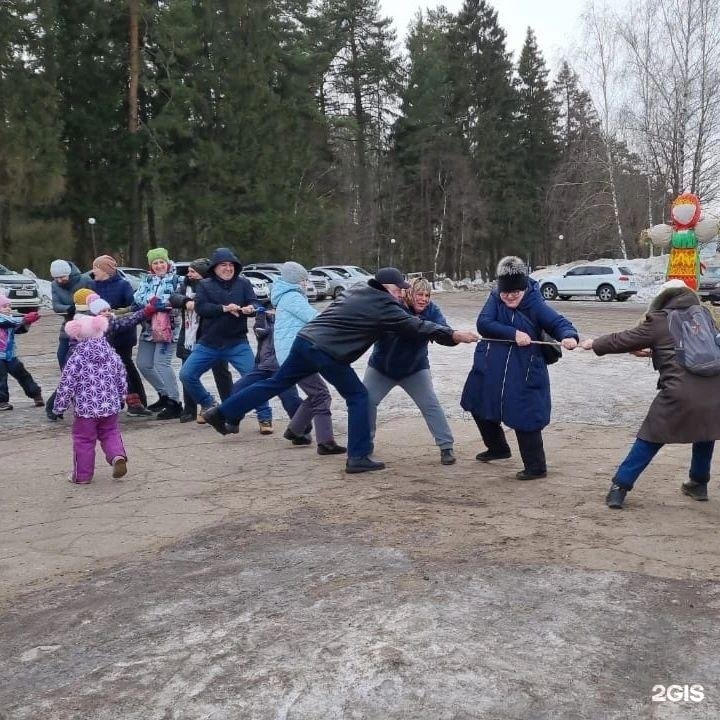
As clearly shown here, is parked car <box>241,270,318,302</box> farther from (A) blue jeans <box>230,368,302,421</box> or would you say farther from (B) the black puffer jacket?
(B) the black puffer jacket

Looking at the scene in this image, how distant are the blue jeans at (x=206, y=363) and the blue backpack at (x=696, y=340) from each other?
3928mm

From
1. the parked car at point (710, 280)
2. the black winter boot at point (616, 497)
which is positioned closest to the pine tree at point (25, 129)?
the parked car at point (710, 280)

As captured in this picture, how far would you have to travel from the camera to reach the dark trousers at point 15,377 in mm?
9562

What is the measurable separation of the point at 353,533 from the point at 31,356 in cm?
1207

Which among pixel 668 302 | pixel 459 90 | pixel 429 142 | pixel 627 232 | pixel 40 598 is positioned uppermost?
pixel 459 90

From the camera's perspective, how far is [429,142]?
165 ft

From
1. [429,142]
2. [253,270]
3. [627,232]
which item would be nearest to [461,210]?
[429,142]

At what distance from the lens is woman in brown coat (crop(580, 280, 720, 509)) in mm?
5020

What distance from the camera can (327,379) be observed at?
20.6 ft

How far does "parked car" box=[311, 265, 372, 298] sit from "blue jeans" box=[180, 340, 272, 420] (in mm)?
25312

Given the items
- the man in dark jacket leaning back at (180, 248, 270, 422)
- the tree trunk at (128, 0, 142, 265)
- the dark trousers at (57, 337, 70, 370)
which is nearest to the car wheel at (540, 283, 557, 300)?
the tree trunk at (128, 0, 142, 265)

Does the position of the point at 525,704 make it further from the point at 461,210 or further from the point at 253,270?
the point at 461,210

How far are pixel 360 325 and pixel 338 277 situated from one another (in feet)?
94.5

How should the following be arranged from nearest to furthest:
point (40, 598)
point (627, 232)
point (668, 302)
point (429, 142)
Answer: point (40, 598)
point (668, 302)
point (627, 232)
point (429, 142)
